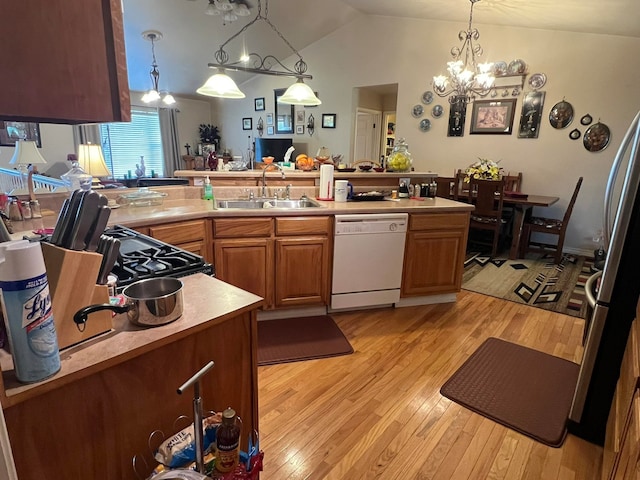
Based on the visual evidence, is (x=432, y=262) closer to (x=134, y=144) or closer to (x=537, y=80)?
(x=537, y=80)

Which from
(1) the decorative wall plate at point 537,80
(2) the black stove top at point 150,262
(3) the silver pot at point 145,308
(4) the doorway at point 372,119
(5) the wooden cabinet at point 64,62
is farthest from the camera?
(4) the doorway at point 372,119

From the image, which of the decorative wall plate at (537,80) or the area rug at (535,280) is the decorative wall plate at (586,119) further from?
the area rug at (535,280)

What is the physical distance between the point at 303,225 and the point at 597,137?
4.14m

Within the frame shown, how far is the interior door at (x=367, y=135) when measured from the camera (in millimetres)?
6816

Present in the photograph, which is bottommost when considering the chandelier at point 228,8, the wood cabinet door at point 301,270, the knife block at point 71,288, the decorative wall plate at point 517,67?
the wood cabinet door at point 301,270

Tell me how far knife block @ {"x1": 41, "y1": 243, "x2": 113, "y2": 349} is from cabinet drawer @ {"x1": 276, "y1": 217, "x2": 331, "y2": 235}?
1802mm

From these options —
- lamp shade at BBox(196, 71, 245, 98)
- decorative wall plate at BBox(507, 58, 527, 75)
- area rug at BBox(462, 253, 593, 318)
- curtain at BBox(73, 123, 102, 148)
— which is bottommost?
area rug at BBox(462, 253, 593, 318)

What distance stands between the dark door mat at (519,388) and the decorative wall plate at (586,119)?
3.55 metres

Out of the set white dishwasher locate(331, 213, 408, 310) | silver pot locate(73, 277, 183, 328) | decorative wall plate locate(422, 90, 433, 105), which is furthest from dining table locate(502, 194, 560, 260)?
silver pot locate(73, 277, 183, 328)

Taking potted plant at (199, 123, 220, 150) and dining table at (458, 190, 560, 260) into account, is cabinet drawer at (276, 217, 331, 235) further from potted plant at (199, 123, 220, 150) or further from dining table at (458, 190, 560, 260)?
potted plant at (199, 123, 220, 150)

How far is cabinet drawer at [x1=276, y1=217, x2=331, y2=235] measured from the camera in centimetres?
266

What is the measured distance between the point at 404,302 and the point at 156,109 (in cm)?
744

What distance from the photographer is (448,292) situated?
3.21 metres

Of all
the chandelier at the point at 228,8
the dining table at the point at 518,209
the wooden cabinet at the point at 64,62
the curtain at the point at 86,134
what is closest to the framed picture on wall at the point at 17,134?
the curtain at the point at 86,134
